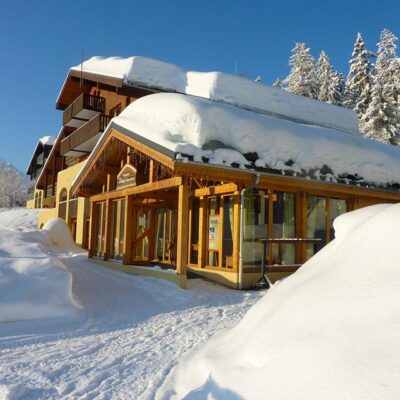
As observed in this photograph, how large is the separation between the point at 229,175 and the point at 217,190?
1.33m

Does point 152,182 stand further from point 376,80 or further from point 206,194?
point 376,80

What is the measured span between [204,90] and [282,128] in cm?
891

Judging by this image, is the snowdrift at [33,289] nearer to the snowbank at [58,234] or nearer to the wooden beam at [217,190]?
the wooden beam at [217,190]

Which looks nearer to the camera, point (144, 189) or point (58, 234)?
point (144, 189)

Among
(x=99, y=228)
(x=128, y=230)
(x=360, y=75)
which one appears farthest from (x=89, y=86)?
(x=360, y=75)

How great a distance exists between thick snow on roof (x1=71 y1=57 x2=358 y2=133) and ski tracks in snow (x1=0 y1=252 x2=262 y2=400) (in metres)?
12.6

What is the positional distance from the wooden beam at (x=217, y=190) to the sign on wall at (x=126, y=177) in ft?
7.05

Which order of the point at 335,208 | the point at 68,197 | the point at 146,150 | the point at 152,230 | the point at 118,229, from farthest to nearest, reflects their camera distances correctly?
1. the point at 68,197
2. the point at 152,230
3. the point at 118,229
4. the point at 335,208
5. the point at 146,150

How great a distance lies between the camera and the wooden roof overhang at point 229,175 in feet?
30.8

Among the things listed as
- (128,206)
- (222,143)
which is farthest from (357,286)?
(128,206)

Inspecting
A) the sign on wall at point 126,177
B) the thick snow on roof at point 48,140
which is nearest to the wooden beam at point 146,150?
the sign on wall at point 126,177

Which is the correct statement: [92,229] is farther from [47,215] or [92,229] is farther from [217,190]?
[47,215]

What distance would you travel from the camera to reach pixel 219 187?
36.5 ft

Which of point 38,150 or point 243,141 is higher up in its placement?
point 38,150
